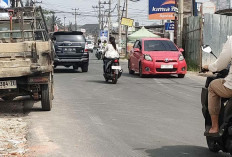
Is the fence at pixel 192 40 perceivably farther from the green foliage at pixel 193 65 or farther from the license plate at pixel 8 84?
the license plate at pixel 8 84

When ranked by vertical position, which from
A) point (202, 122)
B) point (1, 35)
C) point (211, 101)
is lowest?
point (202, 122)

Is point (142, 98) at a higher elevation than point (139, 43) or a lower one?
lower

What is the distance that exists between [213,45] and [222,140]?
19.9 meters

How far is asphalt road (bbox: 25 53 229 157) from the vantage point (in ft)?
21.7

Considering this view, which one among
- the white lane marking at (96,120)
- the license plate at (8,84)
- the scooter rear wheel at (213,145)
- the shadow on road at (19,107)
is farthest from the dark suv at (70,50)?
the scooter rear wheel at (213,145)

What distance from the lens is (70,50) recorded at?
2334 cm

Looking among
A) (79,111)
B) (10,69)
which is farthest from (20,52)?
(79,111)

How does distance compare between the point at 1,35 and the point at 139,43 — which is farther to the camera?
the point at 139,43

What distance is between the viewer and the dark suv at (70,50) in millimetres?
23234

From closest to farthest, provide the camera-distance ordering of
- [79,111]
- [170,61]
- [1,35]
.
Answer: [79,111] → [1,35] → [170,61]

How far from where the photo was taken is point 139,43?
71.3 ft

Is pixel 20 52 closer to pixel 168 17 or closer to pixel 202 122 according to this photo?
pixel 202 122

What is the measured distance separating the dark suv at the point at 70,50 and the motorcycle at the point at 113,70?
5912 mm

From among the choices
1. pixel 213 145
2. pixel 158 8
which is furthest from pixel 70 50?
pixel 158 8
